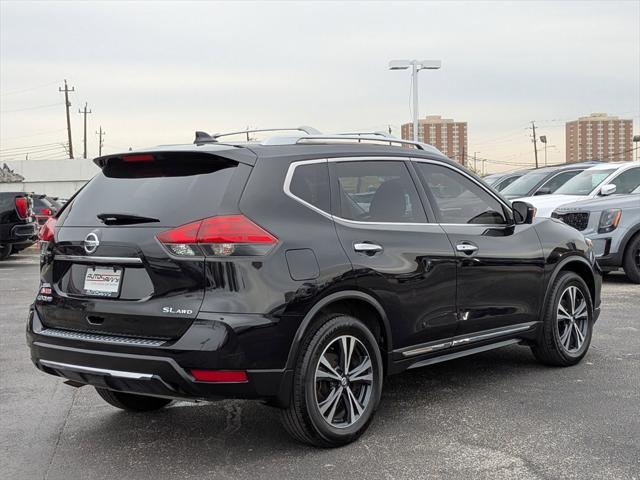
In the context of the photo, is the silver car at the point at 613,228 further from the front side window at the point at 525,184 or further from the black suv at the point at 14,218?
the black suv at the point at 14,218

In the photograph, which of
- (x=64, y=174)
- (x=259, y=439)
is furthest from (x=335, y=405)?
(x=64, y=174)

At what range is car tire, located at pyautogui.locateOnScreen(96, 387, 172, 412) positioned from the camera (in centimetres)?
511

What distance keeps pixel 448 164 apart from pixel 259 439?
2337mm

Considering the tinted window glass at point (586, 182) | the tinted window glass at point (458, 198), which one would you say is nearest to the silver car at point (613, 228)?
the tinted window glass at point (586, 182)

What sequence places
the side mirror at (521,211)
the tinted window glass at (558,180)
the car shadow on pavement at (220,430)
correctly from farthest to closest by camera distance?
the tinted window glass at (558,180) → the side mirror at (521,211) → the car shadow on pavement at (220,430)

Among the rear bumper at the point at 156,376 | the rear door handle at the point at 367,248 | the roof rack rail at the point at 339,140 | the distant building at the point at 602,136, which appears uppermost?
the distant building at the point at 602,136

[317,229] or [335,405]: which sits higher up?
[317,229]

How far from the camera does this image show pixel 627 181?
40.5 feet

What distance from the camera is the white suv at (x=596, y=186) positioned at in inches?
472

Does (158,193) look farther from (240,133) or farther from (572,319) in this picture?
(572,319)

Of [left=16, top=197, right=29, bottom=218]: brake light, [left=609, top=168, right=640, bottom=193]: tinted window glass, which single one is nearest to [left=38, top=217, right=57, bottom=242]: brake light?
[left=609, top=168, right=640, bottom=193]: tinted window glass

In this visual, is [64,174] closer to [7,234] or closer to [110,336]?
[7,234]

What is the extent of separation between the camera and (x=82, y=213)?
14.8 ft

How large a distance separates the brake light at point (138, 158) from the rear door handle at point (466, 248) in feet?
7.00
